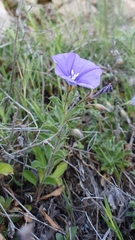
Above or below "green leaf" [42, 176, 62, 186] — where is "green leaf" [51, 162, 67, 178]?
above

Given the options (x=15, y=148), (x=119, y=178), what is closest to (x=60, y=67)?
(x=15, y=148)

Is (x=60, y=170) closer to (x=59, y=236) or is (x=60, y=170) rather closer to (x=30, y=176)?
(x=30, y=176)

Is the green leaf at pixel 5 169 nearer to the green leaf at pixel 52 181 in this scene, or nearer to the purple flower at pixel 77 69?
the green leaf at pixel 52 181

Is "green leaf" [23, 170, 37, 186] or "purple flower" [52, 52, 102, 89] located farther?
"green leaf" [23, 170, 37, 186]

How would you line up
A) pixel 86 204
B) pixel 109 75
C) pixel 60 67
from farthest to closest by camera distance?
1. pixel 109 75
2. pixel 86 204
3. pixel 60 67

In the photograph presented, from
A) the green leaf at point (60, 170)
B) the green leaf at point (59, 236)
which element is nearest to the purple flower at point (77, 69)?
the green leaf at point (60, 170)

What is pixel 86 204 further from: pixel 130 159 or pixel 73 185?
pixel 130 159

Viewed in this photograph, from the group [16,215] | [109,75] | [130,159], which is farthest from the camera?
[109,75]

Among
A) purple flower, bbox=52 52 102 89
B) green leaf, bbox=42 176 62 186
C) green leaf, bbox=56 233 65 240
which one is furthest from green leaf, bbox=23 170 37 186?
purple flower, bbox=52 52 102 89

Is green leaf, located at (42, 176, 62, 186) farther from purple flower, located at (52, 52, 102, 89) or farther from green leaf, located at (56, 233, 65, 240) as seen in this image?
purple flower, located at (52, 52, 102, 89)

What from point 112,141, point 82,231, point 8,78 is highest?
point 8,78
